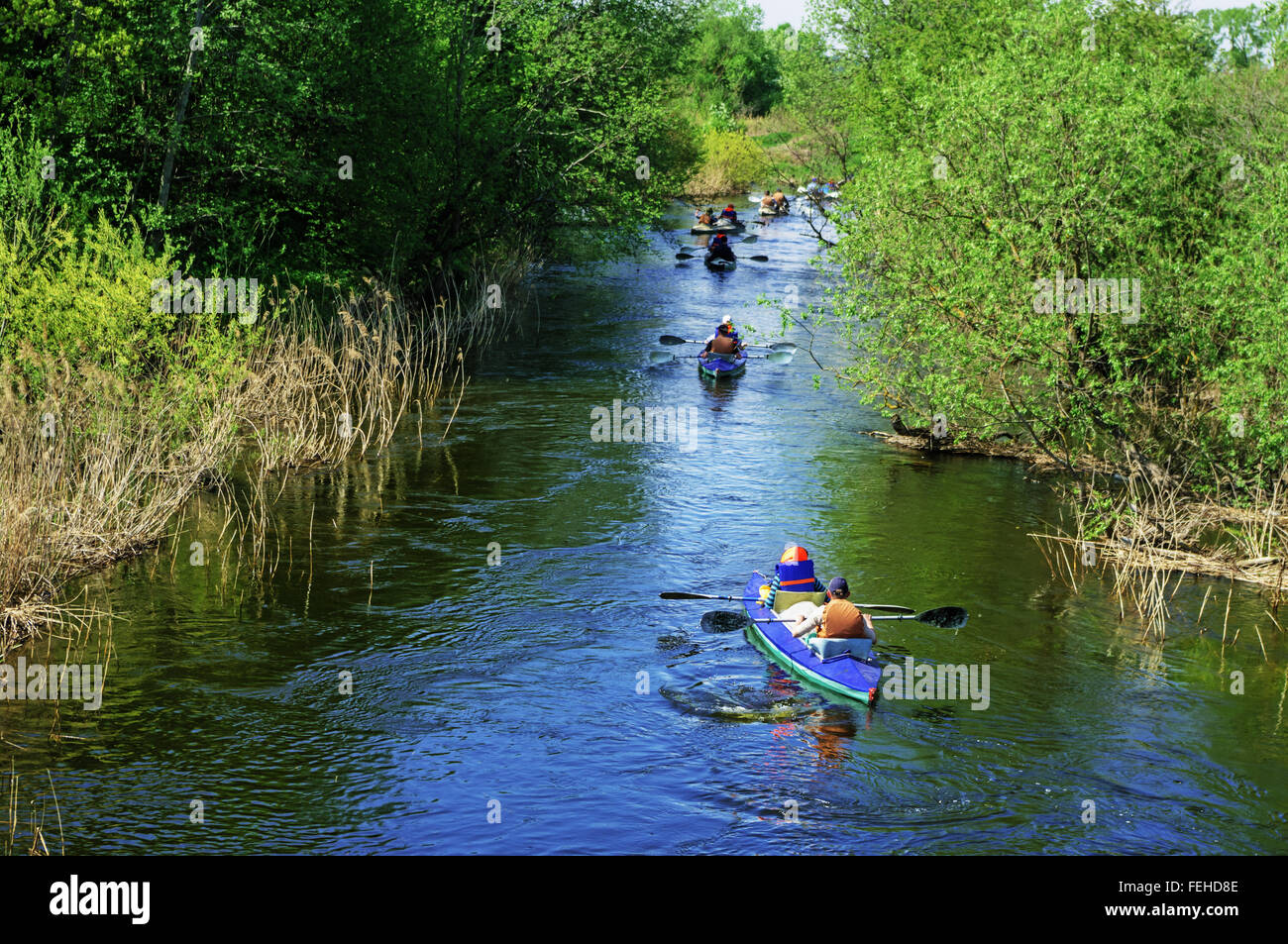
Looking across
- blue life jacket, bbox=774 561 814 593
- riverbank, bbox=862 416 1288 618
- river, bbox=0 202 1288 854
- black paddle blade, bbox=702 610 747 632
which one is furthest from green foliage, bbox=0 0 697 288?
riverbank, bbox=862 416 1288 618

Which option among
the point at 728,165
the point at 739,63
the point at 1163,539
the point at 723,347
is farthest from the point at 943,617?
the point at 739,63

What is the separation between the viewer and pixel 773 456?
942 inches

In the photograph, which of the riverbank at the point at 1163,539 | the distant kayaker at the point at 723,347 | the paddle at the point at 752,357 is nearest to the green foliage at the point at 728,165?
the paddle at the point at 752,357

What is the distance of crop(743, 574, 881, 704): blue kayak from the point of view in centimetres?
1350

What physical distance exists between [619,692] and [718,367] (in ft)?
56.5

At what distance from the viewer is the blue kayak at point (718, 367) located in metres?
30.0

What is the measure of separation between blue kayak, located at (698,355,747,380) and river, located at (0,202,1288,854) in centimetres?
715

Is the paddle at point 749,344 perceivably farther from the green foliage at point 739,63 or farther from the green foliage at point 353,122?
the green foliage at point 739,63

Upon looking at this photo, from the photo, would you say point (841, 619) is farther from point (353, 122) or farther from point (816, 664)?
point (353, 122)

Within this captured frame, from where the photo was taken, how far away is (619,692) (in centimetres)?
1370

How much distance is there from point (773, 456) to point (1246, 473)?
8625 mm
